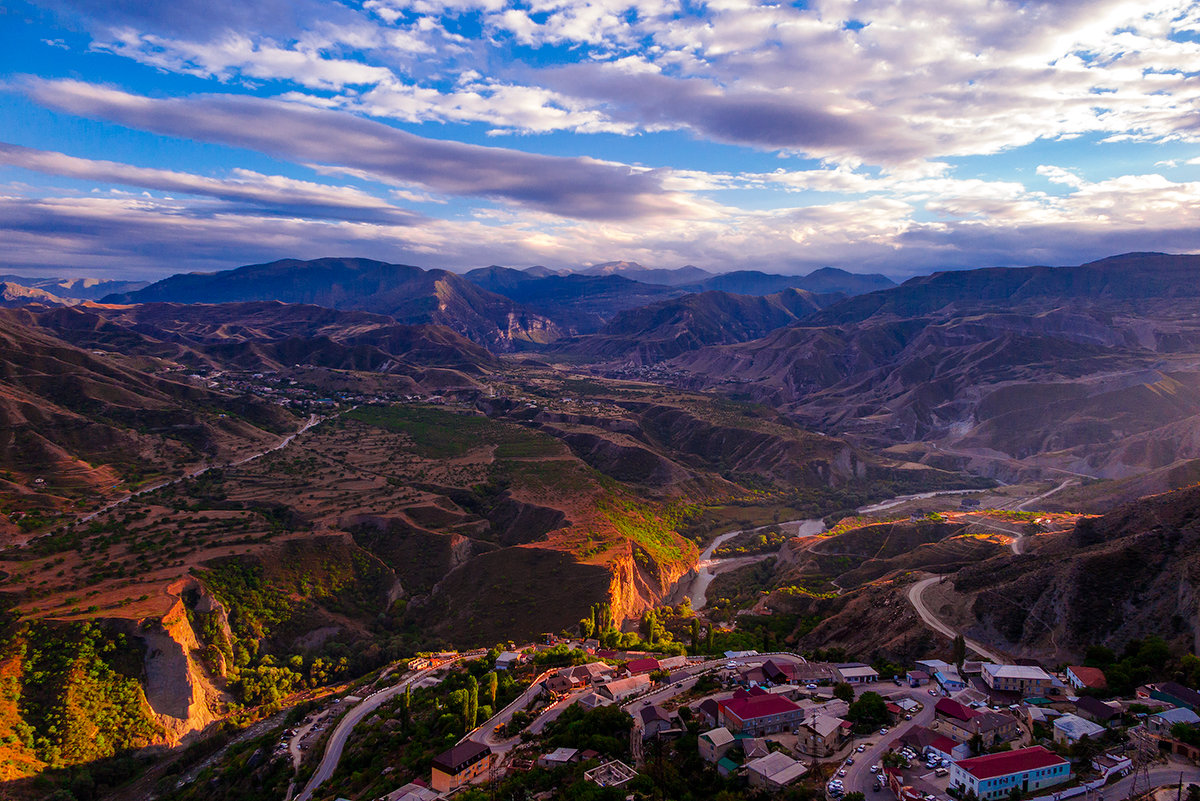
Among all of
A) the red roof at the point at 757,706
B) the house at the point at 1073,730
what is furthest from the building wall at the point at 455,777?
the house at the point at 1073,730

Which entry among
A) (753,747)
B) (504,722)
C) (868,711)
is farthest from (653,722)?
(868,711)

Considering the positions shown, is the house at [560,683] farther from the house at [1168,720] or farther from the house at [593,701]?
the house at [1168,720]

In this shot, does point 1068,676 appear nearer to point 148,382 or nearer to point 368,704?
point 368,704

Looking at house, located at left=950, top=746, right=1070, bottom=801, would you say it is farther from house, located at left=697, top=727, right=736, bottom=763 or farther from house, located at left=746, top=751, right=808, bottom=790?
house, located at left=697, top=727, right=736, bottom=763

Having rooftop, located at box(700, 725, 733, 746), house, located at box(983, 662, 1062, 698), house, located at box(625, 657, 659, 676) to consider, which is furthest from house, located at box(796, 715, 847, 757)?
house, located at box(625, 657, 659, 676)

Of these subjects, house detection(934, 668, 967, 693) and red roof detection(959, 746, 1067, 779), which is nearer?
red roof detection(959, 746, 1067, 779)

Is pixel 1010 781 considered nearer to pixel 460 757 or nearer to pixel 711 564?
pixel 460 757
